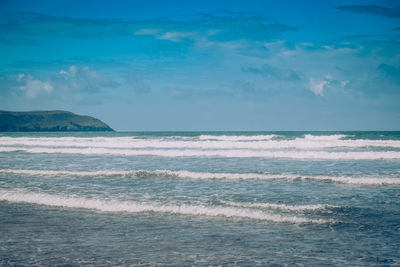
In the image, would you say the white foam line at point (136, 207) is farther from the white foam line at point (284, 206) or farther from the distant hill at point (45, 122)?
the distant hill at point (45, 122)

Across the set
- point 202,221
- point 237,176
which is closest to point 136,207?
point 202,221

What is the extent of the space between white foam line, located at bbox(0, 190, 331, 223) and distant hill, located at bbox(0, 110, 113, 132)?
12848 centimetres

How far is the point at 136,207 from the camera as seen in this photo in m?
8.47

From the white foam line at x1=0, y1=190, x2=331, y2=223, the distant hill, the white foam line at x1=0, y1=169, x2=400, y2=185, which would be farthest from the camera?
the distant hill

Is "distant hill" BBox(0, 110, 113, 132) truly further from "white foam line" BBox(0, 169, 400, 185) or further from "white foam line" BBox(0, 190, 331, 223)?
"white foam line" BBox(0, 190, 331, 223)

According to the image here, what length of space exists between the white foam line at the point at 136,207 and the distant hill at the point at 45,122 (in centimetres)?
12848

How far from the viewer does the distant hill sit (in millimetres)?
125562

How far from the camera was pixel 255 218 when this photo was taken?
737 cm

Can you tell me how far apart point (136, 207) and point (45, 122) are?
13570 centimetres

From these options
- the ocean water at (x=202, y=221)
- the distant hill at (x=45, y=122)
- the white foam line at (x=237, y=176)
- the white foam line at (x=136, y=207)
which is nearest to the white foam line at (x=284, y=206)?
the ocean water at (x=202, y=221)

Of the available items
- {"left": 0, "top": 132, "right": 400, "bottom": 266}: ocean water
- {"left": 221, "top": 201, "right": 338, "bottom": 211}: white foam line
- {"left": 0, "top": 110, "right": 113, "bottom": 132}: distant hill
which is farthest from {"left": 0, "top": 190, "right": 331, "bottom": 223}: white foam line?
{"left": 0, "top": 110, "right": 113, "bottom": 132}: distant hill

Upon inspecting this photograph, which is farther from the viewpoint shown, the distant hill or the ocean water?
the distant hill

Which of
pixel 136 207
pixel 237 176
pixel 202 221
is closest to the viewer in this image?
pixel 202 221

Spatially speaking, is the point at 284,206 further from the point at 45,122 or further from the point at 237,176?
the point at 45,122
